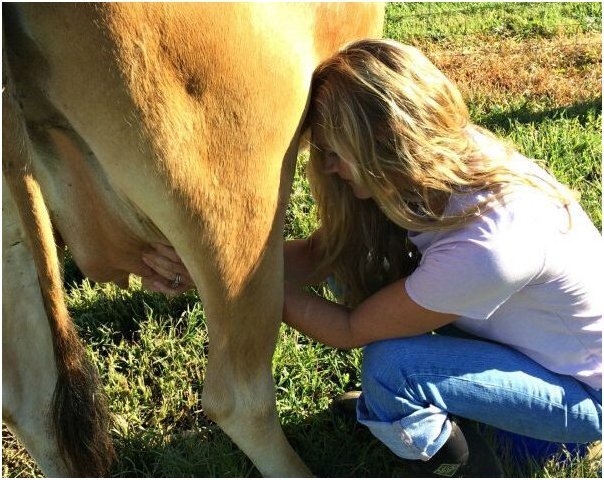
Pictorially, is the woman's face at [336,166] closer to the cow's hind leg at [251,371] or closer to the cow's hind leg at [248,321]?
the cow's hind leg at [248,321]

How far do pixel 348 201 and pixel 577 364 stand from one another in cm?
74

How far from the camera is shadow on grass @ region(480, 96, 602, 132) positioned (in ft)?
12.3

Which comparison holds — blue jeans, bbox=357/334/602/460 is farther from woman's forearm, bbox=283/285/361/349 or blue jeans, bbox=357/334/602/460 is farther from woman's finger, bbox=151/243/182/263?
woman's finger, bbox=151/243/182/263

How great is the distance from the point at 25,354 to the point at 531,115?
290cm

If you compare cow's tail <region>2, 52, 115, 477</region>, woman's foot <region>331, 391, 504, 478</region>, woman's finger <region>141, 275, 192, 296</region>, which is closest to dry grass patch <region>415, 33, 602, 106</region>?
woman's foot <region>331, 391, 504, 478</region>

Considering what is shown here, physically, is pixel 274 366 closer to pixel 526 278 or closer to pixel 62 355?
pixel 62 355

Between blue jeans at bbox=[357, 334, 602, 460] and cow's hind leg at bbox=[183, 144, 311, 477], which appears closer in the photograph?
cow's hind leg at bbox=[183, 144, 311, 477]

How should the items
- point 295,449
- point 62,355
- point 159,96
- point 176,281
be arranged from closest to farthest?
point 159,96
point 62,355
point 176,281
point 295,449

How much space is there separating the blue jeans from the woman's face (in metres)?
0.42

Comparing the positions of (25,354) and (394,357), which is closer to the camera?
(25,354)

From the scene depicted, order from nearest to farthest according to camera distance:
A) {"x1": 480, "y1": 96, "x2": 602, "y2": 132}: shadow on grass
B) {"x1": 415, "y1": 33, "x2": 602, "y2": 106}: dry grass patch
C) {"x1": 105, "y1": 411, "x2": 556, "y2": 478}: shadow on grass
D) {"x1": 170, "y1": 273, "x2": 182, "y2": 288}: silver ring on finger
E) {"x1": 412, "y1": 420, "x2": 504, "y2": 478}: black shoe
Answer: {"x1": 170, "y1": 273, "x2": 182, "y2": 288}: silver ring on finger → {"x1": 412, "y1": 420, "x2": 504, "y2": 478}: black shoe → {"x1": 105, "y1": 411, "x2": 556, "y2": 478}: shadow on grass → {"x1": 480, "y1": 96, "x2": 602, "y2": 132}: shadow on grass → {"x1": 415, "y1": 33, "x2": 602, "y2": 106}: dry grass patch

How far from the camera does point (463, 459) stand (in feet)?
6.71

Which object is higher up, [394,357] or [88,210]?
[88,210]

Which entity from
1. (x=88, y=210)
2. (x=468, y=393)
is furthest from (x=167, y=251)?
(x=468, y=393)
